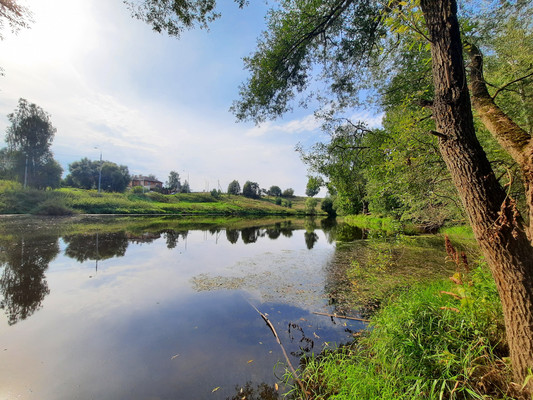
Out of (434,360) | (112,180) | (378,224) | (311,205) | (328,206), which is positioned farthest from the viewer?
(311,205)

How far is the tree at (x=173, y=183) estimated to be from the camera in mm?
75875

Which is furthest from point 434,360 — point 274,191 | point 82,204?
point 274,191

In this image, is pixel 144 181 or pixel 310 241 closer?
pixel 310 241

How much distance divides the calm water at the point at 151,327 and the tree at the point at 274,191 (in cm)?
8567

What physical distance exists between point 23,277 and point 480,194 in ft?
36.8

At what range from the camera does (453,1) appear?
2309mm

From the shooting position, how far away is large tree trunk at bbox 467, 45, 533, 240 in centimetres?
187

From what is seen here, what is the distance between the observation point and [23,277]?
743cm

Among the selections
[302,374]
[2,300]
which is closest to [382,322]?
[302,374]

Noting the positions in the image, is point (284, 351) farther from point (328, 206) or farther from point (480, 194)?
point (328, 206)

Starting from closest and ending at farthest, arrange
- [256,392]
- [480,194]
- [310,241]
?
[480,194] → [256,392] → [310,241]

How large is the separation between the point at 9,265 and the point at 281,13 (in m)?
12.0

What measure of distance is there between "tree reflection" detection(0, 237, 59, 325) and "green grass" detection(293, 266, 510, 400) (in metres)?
6.51

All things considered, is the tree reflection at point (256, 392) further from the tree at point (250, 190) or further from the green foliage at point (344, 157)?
the tree at point (250, 190)
